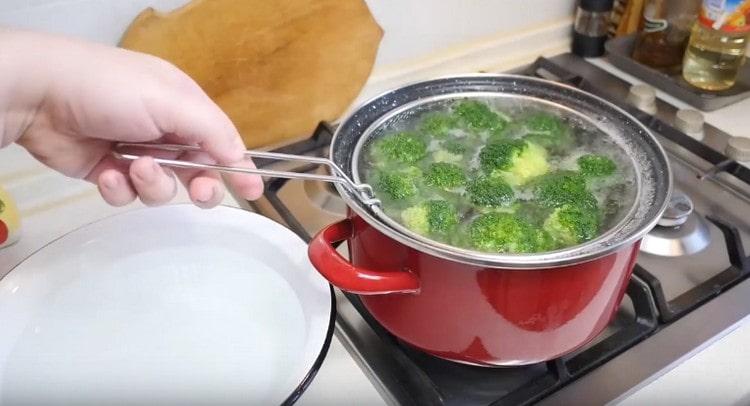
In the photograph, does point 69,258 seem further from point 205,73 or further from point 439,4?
point 439,4

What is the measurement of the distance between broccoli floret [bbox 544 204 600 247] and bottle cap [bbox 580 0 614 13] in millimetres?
649

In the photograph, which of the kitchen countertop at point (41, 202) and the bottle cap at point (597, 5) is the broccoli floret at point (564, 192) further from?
the bottle cap at point (597, 5)

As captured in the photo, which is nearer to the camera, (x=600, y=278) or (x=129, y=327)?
(x=600, y=278)

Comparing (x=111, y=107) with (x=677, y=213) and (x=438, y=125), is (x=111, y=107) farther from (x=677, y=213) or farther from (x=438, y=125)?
(x=677, y=213)

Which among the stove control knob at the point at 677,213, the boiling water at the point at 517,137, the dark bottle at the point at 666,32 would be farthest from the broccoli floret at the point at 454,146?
the dark bottle at the point at 666,32

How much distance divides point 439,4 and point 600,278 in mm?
617

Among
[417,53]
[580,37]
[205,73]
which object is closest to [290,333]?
[205,73]

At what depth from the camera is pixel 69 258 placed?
0.69 metres

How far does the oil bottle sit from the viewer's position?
3.17ft

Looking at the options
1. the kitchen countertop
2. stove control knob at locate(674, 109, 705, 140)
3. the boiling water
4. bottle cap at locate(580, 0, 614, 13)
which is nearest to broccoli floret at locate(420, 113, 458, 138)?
the boiling water

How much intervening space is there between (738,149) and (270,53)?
2.10 ft

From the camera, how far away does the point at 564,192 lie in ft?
2.08

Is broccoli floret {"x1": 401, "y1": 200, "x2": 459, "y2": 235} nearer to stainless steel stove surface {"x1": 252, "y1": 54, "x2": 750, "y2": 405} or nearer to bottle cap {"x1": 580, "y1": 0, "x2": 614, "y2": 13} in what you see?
stainless steel stove surface {"x1": 252, "y1": 54, "x2": 750, "y2": 405}

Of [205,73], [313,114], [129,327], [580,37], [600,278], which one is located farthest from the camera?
[580,37]
